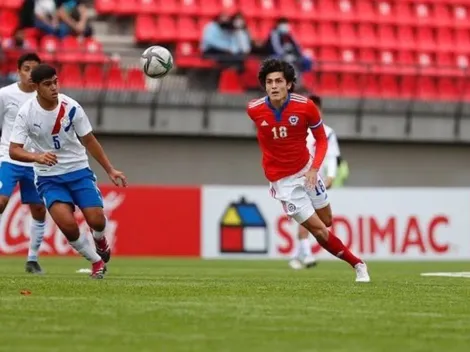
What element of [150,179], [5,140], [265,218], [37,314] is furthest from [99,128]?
[37,314]

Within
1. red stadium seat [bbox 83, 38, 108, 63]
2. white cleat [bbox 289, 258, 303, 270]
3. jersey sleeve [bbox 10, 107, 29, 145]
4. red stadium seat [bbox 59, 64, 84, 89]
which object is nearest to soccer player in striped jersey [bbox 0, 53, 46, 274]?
jersey sleeve [bbox 10, 107, 29, 145]

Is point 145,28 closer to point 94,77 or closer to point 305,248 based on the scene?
point 94,77

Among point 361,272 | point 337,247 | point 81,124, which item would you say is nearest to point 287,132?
point 337,247

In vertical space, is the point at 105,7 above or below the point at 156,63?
above

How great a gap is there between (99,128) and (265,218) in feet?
10.6

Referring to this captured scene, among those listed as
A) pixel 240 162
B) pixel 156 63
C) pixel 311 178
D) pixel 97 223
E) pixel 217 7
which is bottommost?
pixel 97 223

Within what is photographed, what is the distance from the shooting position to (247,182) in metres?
24.0

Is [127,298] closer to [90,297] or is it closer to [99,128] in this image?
[90,297]

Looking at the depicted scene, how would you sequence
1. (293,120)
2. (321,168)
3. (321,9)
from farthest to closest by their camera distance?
1. (321,9)
2. (321,168)
3. (293,120)

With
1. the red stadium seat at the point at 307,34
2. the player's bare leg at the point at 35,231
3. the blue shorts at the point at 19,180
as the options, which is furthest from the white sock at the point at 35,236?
the red stadium seat at the point at 307,34

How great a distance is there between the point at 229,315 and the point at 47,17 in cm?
1687

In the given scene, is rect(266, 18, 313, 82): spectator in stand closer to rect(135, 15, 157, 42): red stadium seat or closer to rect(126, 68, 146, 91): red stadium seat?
rect(126, 68, 146, 91): red stadium seat

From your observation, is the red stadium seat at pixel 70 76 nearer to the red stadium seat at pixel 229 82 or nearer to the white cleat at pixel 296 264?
the red stadium seat at pixel 229 82

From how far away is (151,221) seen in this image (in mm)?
21859
